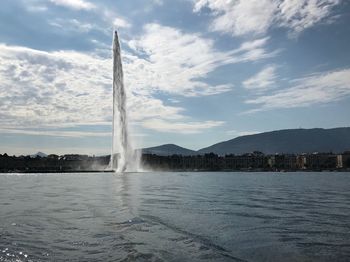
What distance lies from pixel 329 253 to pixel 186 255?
4.98 metres

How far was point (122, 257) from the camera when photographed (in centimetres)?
1462

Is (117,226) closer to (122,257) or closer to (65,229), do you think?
(65,229)

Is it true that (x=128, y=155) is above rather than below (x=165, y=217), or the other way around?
above

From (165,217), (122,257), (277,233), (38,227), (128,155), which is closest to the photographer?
(122,257)

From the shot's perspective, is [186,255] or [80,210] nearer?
[186,255]

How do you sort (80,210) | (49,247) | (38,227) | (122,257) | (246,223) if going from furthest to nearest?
(80,210) < (246,223) < (38,227) < (49,247) < (122,257)

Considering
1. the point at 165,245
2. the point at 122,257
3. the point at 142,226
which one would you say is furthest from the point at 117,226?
the point at 122,257

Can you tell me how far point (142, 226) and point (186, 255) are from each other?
21.8 feet

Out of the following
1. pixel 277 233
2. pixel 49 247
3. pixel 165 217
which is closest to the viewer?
pixel 49 247

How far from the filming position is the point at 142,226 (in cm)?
2138

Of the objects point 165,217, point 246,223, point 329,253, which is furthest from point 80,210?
point 329,253

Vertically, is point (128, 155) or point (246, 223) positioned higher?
point (128, 155)

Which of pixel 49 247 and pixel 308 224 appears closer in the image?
pixel 49 247

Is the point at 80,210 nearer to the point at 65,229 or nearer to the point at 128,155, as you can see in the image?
the point at 65,229
